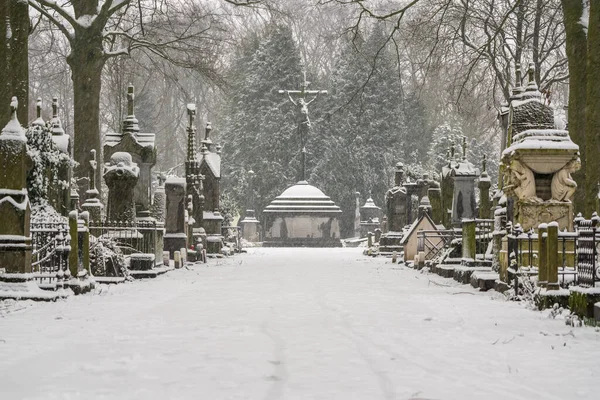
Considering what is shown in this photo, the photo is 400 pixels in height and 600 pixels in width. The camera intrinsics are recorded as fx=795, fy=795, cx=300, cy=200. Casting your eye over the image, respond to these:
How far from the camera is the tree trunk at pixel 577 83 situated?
16.3 metres

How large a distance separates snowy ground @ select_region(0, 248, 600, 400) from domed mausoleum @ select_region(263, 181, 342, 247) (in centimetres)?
3420

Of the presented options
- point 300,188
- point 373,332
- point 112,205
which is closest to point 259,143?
point 300,188

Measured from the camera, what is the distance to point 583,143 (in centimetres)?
1658

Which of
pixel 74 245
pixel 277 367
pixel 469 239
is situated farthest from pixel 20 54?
pixel 277 367

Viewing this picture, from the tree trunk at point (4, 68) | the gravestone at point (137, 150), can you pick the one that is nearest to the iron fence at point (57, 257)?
the tree trunk at point (4, 68)

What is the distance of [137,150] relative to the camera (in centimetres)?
2305

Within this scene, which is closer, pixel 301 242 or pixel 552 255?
pixel 552 255

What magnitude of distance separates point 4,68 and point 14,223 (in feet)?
14.0

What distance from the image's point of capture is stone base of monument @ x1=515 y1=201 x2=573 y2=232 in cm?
1343

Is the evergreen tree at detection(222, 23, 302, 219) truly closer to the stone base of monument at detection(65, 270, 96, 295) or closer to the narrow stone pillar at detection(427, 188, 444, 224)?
the narrow stone pillar at detection(427, 188, 444, 224)

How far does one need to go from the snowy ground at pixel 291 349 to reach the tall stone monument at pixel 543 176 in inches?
69.4

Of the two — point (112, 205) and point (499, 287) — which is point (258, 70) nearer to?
point (112, 205)

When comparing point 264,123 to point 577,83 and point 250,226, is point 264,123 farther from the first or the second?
point 577,83

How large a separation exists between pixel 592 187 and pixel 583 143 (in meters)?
2.95
